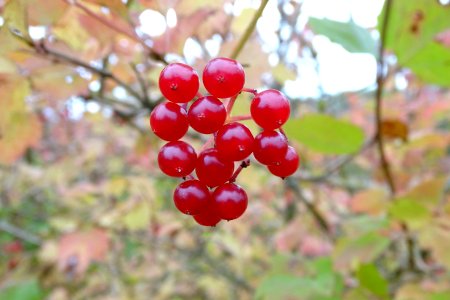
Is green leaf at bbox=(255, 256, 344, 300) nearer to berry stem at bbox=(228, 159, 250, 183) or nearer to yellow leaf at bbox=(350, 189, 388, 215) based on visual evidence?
yellow leaf at bbox=(350, 189, 388, 215)

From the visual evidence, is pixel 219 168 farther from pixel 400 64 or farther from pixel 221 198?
pixel 400 64

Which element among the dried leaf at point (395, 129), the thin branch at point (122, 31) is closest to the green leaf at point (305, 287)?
the dried leaf at point (395, 129)

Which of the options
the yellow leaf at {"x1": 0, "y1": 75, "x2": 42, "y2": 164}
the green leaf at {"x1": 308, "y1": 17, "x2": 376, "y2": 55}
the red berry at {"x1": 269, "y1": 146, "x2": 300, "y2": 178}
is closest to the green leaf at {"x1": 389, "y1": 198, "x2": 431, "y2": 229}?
the green leaf at {"x1": 308, "y1": 17, "x2": 376, "y2": 55}

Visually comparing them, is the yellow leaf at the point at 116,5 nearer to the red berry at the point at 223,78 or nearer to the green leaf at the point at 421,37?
the red berry at the point at 223,78

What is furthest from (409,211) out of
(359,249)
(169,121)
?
(169,121)

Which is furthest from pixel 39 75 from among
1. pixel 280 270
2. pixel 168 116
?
pixel 280 270
